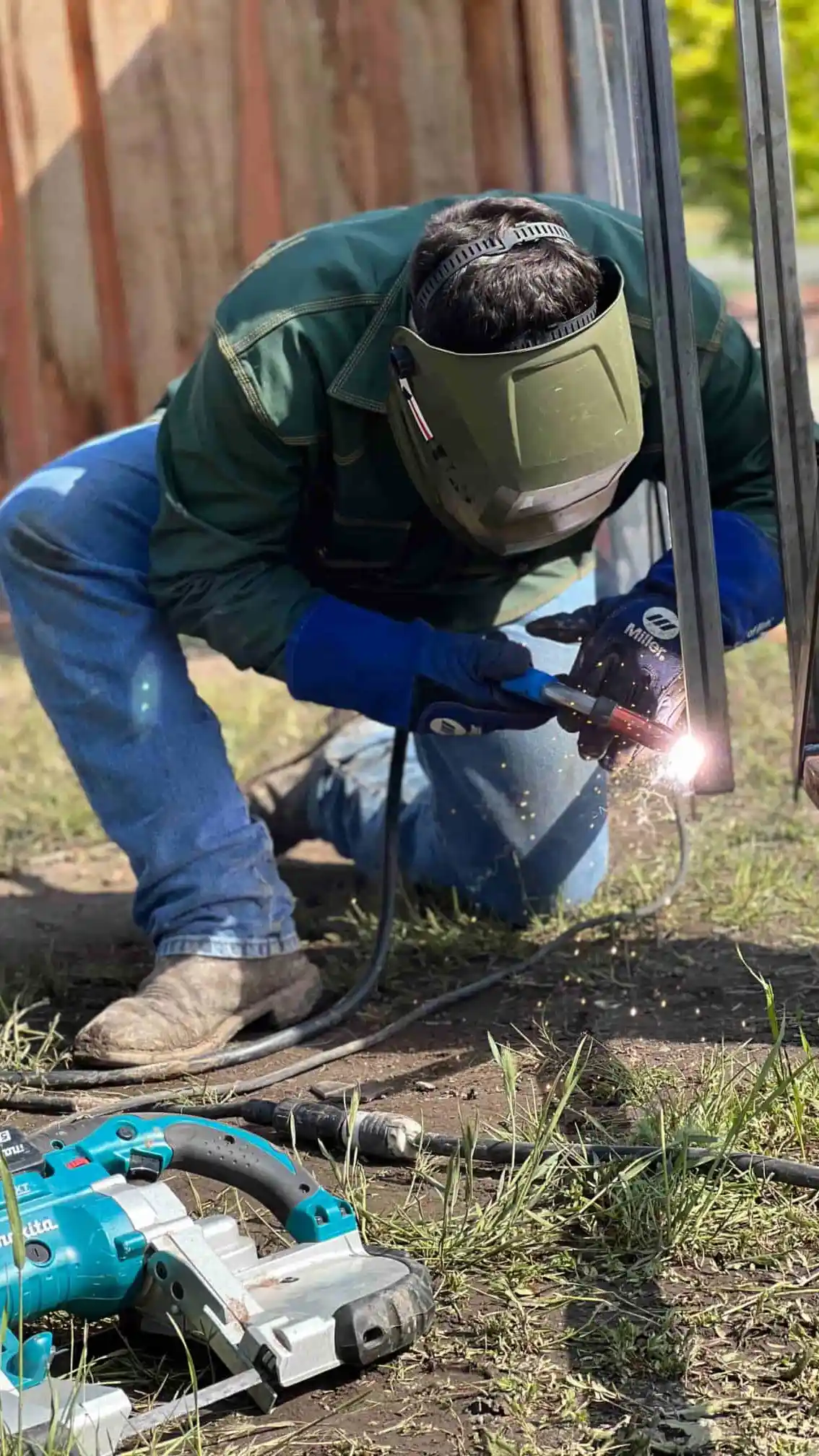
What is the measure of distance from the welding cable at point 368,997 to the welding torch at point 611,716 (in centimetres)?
58

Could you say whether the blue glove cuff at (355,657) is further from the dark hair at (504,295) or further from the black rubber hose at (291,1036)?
the dark hair at (504,295)

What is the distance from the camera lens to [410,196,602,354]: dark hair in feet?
8.00

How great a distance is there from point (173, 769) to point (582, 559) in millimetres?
1082

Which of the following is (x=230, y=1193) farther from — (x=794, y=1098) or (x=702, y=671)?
(x=702, y=671)

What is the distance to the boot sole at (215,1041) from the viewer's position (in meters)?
2.70

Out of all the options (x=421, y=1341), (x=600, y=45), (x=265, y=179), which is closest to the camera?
(x=421, y=1341)

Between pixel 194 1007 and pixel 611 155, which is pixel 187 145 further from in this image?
pixel 194 1007

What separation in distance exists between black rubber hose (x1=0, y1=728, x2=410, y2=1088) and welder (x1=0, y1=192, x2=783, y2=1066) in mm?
47

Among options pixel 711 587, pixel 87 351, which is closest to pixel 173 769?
pixel 711 587

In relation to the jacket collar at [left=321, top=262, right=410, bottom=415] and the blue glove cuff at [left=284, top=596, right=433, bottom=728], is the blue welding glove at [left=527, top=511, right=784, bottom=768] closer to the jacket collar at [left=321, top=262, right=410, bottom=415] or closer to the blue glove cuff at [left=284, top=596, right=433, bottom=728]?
the blue glove cuff at [left=284, top=596, right=433, bottom=728]

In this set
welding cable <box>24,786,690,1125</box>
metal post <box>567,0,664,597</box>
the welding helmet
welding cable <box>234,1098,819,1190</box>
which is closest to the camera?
welding cable <box>234,1098,819,1190</box>

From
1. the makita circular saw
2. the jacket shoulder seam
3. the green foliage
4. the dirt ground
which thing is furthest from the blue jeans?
the green foliage

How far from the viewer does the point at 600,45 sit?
419 cm

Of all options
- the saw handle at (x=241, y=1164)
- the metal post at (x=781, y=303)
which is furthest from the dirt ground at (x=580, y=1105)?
the metal post at (x=781, y=303)
